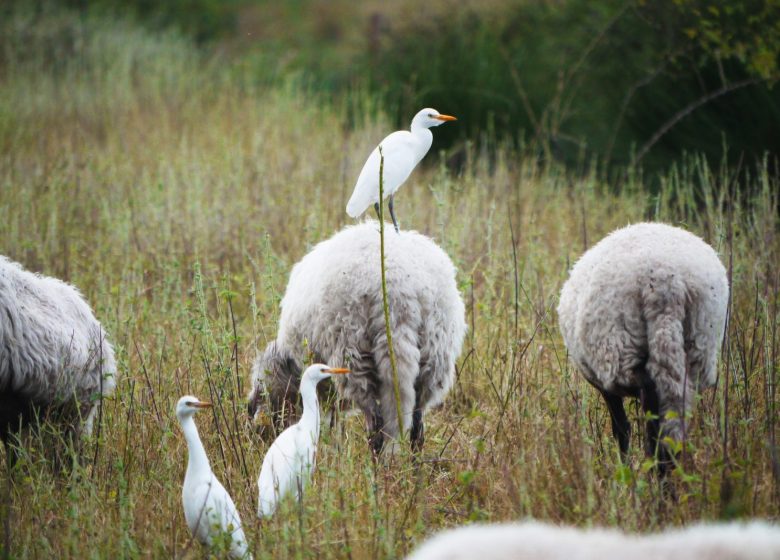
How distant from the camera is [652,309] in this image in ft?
12.1

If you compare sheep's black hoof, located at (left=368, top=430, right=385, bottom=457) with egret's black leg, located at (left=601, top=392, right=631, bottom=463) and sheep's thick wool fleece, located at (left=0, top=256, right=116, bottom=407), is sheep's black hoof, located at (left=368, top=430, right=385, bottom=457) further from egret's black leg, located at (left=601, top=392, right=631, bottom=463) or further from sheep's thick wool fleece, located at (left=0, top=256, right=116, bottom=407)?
sheep's thick wool fleece, located at (left=0, top=256, right=116, bottom=407)

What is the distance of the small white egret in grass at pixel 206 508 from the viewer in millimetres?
3236

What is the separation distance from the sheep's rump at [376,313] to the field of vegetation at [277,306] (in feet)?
0.83

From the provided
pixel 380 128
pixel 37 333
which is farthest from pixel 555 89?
pixel 37 333

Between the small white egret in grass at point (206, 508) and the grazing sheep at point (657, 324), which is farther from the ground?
the grazing sheep at point (657, 324)

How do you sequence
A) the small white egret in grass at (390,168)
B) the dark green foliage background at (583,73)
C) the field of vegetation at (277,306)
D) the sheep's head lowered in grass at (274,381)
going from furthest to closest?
the dark green foliage background at (583,73)
the sheep's head lowered in grass at (274,381)
the small white egret in grass at (390,168)
the field of vegetation at (277,306)

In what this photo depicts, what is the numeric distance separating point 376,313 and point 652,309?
1.25 m

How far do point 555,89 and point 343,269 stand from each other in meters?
6.96

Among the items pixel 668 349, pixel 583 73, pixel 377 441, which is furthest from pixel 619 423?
pixel 583 73

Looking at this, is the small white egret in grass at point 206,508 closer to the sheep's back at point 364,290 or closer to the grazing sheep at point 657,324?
the sheep's back at point 364,290

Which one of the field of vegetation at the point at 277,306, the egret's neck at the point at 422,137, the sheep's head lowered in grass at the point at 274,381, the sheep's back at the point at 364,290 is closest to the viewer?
the field of vegetation at the point at 277,306

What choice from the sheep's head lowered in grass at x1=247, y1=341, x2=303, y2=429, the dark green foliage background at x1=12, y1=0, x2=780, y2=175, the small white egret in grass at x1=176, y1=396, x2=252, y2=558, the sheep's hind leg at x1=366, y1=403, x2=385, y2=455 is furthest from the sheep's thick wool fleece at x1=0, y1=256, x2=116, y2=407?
the dark green foliage background at x1=12, y1=0, x2=780, y2=175

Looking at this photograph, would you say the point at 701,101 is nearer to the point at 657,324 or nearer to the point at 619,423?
the point at 619,423

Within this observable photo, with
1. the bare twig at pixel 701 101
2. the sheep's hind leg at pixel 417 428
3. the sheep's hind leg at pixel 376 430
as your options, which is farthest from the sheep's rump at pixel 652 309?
the bare twig at pixel 701 101
